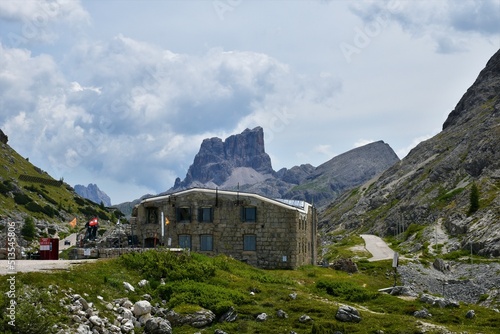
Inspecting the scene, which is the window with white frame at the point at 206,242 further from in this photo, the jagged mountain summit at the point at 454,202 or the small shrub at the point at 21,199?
the small shrub at the point at 21,199

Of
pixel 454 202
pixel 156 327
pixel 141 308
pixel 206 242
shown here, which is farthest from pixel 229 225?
pixel 454 202

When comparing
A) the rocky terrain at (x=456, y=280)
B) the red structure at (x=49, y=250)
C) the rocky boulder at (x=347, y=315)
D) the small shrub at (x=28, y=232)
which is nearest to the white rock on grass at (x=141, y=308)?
the rocky boulder at (x=347, y=315)

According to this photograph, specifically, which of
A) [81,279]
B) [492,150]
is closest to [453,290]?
[81,279]

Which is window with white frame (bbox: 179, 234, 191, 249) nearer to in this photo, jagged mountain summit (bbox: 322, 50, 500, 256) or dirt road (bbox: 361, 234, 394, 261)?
dirt road (bbox: 361, 234, 394, 261)

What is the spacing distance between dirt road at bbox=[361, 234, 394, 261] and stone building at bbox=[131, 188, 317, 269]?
40.3m

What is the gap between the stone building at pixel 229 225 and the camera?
193ft

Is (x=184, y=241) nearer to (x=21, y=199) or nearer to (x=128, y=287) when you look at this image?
(x=128, y=287)

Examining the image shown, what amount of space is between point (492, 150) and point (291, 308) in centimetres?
13778

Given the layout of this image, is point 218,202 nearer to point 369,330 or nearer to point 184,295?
point 184,295

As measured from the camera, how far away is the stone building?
58.9 meters

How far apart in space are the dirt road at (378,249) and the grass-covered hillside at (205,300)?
6037cm

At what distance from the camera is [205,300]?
31.6 meters

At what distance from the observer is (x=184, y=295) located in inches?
1248

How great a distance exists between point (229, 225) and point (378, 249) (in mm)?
64358
